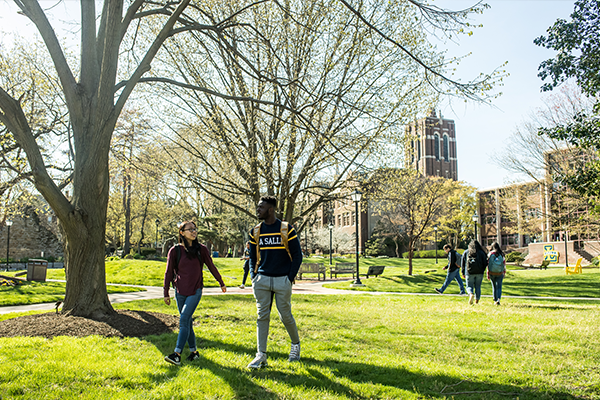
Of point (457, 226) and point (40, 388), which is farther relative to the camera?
point (457, 226)

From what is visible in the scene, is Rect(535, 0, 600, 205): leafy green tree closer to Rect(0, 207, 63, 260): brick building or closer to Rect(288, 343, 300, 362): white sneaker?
Rect(288, 343, 300, 362): white sneaker

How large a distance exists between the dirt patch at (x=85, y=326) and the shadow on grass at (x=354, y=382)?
218 cm

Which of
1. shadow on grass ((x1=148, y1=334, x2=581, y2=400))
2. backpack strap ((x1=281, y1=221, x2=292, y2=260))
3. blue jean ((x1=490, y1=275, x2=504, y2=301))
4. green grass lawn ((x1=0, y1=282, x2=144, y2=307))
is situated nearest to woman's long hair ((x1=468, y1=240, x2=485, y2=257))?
blue jean ((x1=490, y1=275, x2=504, y2=301))

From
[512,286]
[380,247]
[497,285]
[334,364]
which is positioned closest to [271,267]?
[334,364]

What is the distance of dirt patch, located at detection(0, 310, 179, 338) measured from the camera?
6.26 metres

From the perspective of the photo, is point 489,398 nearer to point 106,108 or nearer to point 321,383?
point 321,383

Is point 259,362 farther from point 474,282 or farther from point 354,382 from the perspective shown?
point 474,282

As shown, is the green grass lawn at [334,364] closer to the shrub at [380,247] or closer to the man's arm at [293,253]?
the man's arm at [293,253]

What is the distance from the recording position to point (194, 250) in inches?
207

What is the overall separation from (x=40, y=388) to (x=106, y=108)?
5512mm

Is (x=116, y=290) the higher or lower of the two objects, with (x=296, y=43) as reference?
lower

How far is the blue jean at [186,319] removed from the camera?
484 cm

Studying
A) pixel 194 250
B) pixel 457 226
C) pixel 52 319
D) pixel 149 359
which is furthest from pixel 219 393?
pixel 457 226

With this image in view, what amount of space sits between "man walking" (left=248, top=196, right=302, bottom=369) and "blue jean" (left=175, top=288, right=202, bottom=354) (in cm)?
80
